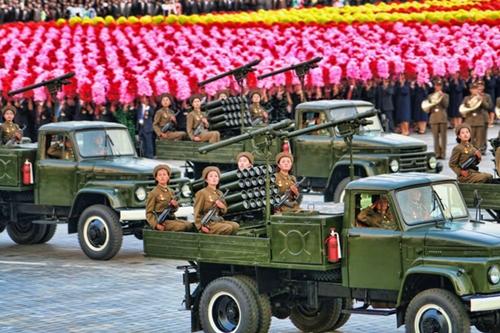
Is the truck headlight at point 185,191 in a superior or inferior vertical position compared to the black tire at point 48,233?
superior

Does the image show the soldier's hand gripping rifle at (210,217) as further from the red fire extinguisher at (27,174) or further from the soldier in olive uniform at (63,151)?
the red fire extinguisher at (27,174)

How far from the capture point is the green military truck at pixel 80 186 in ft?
80.2

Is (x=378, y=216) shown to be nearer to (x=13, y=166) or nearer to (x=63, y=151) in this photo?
(x=63, y=151)

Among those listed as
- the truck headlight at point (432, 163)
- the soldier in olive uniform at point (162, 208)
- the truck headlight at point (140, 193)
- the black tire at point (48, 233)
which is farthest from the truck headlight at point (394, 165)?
the soldier in olive uniform at point (162, 208)

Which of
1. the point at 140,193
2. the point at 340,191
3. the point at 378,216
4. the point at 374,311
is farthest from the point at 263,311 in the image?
the point at 340,191

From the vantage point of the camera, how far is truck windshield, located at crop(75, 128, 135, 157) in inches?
1000

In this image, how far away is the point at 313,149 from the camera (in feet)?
97.0

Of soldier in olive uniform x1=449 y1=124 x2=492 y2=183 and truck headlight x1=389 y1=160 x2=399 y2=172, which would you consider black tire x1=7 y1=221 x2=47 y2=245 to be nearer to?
truck headlight x1=389 y1=160 x2=399 y2=172

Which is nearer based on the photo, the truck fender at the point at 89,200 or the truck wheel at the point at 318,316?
the truck wheel at the point at 318,316

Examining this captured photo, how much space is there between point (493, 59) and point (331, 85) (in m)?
5.75

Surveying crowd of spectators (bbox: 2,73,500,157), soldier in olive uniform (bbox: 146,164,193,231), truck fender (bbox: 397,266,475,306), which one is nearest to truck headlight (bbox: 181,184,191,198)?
soldier in olive uniform (bbox: 146,164,193,231)

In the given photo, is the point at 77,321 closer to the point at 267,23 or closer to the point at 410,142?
the point at 410,142

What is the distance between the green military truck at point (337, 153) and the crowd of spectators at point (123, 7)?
26776mm

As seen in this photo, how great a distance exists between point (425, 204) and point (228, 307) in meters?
2.25
